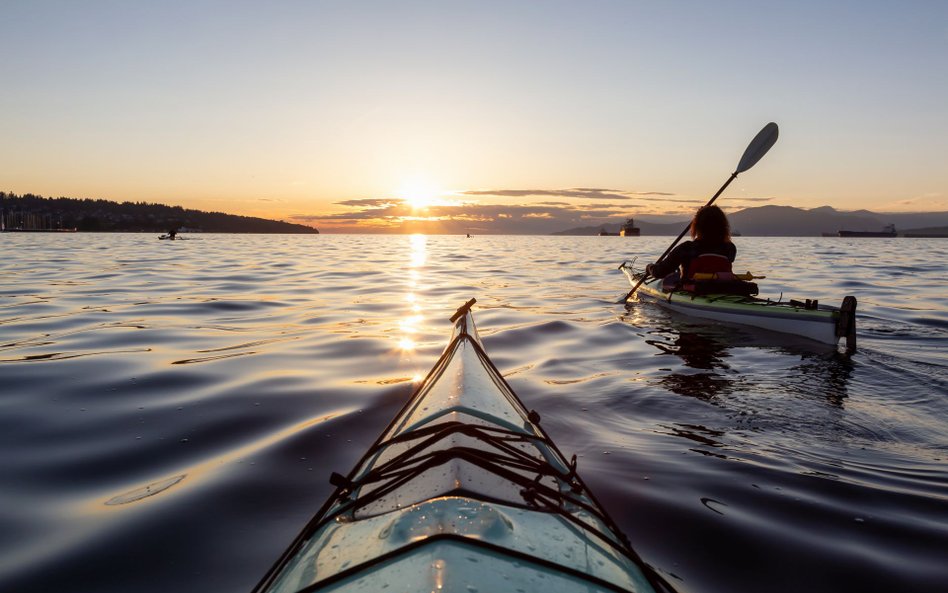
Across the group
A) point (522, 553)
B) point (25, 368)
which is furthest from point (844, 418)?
point (25, 368)

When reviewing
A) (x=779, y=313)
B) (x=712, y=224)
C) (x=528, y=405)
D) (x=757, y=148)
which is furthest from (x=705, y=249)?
(x=528, y=405)

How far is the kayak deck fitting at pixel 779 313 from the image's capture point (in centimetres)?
761

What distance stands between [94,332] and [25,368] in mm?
2264

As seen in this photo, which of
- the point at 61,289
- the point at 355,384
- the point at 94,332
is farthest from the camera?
the point at 61,289

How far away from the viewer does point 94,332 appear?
8.62 meters

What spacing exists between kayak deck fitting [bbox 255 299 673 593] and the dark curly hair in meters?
8.04

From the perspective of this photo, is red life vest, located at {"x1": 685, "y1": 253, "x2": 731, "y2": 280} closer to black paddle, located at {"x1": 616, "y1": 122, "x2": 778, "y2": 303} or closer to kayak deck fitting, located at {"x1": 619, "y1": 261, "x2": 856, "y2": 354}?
kayak deck fitting, located at {"x1": 619, "y1": 261, "x2": 856, "y2": 354}

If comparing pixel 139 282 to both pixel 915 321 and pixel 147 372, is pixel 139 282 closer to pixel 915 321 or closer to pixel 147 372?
pixel 147 372

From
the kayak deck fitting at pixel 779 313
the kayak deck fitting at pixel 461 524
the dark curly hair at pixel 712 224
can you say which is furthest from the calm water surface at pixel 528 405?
the dark curly hair at pixel 712 224

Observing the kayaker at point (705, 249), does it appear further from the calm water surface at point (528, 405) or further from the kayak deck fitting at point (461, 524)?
the kayak deck fitting at point (461, 524)

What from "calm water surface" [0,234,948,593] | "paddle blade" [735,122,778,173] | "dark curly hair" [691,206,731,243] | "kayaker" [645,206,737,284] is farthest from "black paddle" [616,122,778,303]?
"calm water surface" [0,234,948,593]

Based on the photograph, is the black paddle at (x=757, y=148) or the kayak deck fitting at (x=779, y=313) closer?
the kayak deck fitting at (x=779, y=313)

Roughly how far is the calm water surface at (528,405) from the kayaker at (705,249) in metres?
1.24

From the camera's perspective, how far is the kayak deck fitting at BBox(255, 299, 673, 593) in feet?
5.18
